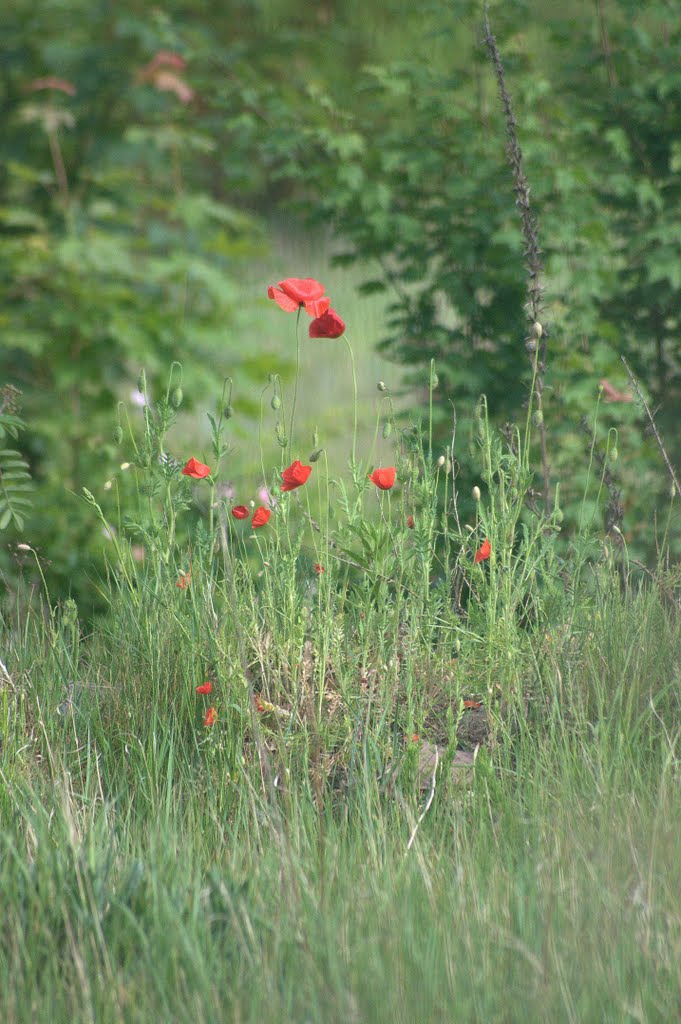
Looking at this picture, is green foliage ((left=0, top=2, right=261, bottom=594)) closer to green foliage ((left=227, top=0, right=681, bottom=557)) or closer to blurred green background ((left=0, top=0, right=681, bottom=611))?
blurred green background ((left=0, top=0, right=681, bottom=611))

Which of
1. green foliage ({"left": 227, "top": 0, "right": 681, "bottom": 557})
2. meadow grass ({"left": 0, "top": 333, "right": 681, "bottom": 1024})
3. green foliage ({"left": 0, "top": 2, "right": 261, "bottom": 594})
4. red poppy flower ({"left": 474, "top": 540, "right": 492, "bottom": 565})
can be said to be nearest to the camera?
meadow grass ({"left": 0, "top": 333, "right": 681, "bottom": 1024})

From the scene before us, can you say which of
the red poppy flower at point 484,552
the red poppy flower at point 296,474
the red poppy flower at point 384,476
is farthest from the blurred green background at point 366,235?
the red poppy flower at point 296,474

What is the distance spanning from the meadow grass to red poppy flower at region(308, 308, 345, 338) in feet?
1.11

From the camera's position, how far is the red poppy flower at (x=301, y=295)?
2.54 metres

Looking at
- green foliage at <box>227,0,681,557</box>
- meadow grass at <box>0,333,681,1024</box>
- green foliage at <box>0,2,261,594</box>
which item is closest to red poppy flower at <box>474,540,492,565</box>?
meadow grass at <box>0,333,681,1024</box>

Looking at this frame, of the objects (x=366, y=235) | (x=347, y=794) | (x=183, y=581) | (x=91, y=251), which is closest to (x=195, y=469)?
(x=183, y=581)

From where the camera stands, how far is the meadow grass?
1.68 metres

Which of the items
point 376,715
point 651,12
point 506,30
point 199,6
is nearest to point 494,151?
point 506,30

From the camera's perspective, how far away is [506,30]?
429 centimetres

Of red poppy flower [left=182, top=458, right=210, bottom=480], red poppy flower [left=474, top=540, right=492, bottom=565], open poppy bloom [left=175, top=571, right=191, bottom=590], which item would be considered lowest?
open poppy bloom [left=175, top=571, right=191, bottom=590]

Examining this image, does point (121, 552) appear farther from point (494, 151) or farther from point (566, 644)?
point (494, 151)

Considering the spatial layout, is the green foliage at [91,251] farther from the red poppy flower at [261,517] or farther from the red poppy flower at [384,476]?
the red poppy flower at [384,476]

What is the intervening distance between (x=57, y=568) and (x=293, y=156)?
1817 millimetres

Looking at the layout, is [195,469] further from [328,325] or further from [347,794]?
[347,794]
